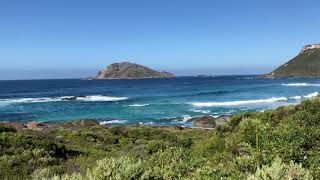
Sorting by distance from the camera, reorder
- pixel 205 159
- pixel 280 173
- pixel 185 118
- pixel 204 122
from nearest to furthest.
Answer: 1. pixel 280 173
2. pixel 205 159
3. pixel 204 122
4. pixel 185 118

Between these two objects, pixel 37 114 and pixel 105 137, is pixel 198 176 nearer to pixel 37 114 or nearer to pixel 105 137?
pixel 105 137

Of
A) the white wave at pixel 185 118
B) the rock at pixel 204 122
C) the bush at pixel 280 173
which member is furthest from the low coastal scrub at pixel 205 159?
the white wave at pixel 185 118

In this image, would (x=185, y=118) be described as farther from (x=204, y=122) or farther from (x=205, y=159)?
(x=205, y=159)

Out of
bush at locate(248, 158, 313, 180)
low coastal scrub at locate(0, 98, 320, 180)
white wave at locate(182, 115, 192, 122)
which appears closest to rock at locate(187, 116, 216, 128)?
white wave at locate(182, 115, 192, 122)

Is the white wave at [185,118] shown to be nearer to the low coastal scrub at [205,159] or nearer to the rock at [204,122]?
the rock at [204,122]

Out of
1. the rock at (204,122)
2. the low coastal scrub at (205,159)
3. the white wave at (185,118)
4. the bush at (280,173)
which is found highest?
the bush at (280,173)

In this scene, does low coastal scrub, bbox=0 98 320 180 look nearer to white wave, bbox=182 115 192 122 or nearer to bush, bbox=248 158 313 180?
bush, bbox=248 158 313 180

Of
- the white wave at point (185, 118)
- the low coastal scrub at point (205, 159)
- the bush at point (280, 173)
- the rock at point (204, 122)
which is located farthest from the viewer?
the white wave at point (185, 118)

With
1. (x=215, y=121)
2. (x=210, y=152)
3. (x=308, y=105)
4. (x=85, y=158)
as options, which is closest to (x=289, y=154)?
(x=210, y=152)

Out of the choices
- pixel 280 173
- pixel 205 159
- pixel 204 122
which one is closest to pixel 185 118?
pixel 204 122

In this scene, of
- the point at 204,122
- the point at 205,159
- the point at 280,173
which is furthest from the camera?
the point at 204,122

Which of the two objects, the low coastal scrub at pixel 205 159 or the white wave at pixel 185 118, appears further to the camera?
the white wave at pixel 185 118

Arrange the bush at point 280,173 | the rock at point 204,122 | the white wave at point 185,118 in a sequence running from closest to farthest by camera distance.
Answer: the bush at point 280,173 → the rock at point 204,122 → the white wave at point 185,118

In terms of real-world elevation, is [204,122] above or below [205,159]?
below
